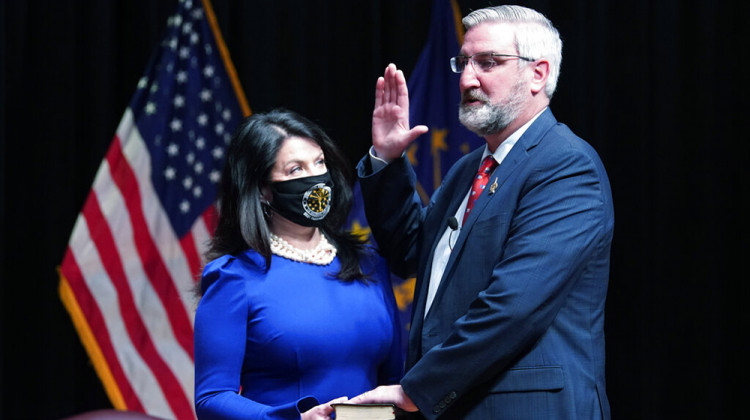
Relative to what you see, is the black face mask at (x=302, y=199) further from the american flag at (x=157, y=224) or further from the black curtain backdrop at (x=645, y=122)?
the american flag at (x=157, y=224)

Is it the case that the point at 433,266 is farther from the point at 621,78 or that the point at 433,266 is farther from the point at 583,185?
the point at 621,78

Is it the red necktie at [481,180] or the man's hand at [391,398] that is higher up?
the red necktie at [481,180]

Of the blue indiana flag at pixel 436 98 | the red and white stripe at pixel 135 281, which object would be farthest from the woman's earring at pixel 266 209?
the red and white stripe at pixel 135 281

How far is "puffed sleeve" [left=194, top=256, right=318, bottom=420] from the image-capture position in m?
2.06

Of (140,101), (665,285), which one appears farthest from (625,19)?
(140,101)

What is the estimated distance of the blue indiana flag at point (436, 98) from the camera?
3.42m

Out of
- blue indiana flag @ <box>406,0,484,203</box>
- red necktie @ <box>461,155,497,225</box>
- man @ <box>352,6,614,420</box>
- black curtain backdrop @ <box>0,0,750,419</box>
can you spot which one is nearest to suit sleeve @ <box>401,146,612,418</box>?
man @ <box>352,6,614,420</box>

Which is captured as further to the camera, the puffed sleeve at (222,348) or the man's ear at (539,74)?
the man's ear at (539,74)

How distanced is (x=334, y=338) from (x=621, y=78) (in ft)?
4.91

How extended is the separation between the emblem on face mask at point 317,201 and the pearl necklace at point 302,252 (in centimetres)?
10

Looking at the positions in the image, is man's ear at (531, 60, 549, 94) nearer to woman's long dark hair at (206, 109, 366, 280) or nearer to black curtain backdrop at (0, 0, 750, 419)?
woman's long dark hair at (206, 109, 366, 280)

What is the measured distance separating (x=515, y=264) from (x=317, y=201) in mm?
577

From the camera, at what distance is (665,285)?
2.96 meters

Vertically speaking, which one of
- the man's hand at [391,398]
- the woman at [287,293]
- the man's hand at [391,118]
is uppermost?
the man's hand at [391,118]
